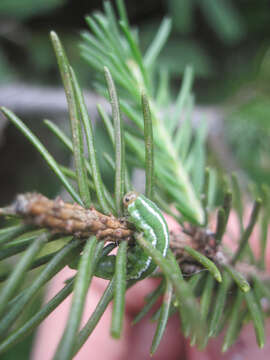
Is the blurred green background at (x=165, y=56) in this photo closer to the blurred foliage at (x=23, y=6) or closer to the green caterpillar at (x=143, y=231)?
the blurred foliage at (x=23, y=6)

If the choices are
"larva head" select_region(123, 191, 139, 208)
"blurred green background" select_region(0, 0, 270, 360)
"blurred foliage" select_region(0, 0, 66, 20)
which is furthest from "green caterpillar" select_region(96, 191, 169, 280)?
"blurred foliage" select_region(0, 0, 66, 20)

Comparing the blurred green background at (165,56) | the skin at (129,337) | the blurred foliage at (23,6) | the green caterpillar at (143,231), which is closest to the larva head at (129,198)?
the green caterpillar at (143,231)

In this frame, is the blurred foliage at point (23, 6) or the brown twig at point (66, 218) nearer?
the brown twig at point (66, 218)

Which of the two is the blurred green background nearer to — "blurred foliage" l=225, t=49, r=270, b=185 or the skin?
"blurred foliage" l=225, t=49, r=270, b=185

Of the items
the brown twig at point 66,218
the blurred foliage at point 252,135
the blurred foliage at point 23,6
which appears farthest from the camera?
the blurred foliage at point 23,6

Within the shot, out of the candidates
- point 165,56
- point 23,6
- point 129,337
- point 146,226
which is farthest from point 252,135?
point 23,6

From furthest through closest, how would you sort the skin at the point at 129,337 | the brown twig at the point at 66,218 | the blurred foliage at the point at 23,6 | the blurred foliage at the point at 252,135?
1. the blurred foliage at the point at 23,6
2. the blurred foliage at the point at 252,135
3. the skin at the point at 129,337
4. the brown twig at the point at 66,218

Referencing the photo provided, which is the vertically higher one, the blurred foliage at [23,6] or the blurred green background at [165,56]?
the blurred foliage at [23,6]
